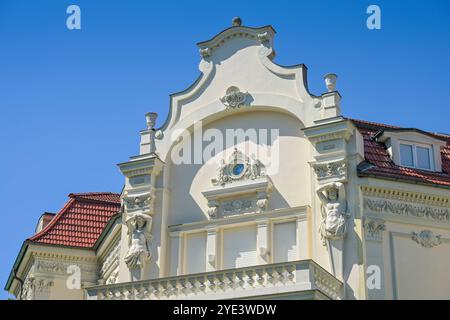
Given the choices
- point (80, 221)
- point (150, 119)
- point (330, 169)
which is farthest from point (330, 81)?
point (80, 221)

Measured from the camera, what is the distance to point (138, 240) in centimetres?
2980

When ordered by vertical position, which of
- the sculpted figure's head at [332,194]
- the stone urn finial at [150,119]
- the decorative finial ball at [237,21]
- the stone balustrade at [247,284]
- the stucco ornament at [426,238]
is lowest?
the stone balustrade at [247,284]

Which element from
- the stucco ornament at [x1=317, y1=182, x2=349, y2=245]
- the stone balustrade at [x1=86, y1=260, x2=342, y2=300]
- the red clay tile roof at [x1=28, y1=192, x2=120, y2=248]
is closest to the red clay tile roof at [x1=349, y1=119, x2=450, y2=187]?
the stucco ornament at [x1=317, y1=182, x2=349, y2=245]

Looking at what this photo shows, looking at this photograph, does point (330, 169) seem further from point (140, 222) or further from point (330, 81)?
point (140, 222)

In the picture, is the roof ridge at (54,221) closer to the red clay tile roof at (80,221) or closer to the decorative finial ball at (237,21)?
the red clay tile roof at (80,221)

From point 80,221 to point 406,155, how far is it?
14.2 m

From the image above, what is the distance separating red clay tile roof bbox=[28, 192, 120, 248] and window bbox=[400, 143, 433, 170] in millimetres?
13093

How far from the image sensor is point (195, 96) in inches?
1248

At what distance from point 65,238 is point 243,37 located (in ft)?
36.8

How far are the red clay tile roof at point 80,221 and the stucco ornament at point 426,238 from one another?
13.8 m

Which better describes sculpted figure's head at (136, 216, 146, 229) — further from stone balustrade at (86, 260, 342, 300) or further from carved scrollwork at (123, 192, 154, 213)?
stone balustrade at (86, 260, 342, 300)

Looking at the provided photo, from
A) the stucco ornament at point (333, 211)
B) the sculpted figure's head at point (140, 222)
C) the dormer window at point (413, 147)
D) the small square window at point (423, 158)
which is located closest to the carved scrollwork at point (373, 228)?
the stucco ornament at point (333, 211)

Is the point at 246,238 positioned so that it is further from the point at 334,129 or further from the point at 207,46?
the point at 207,46

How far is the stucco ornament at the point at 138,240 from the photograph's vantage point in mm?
29562
